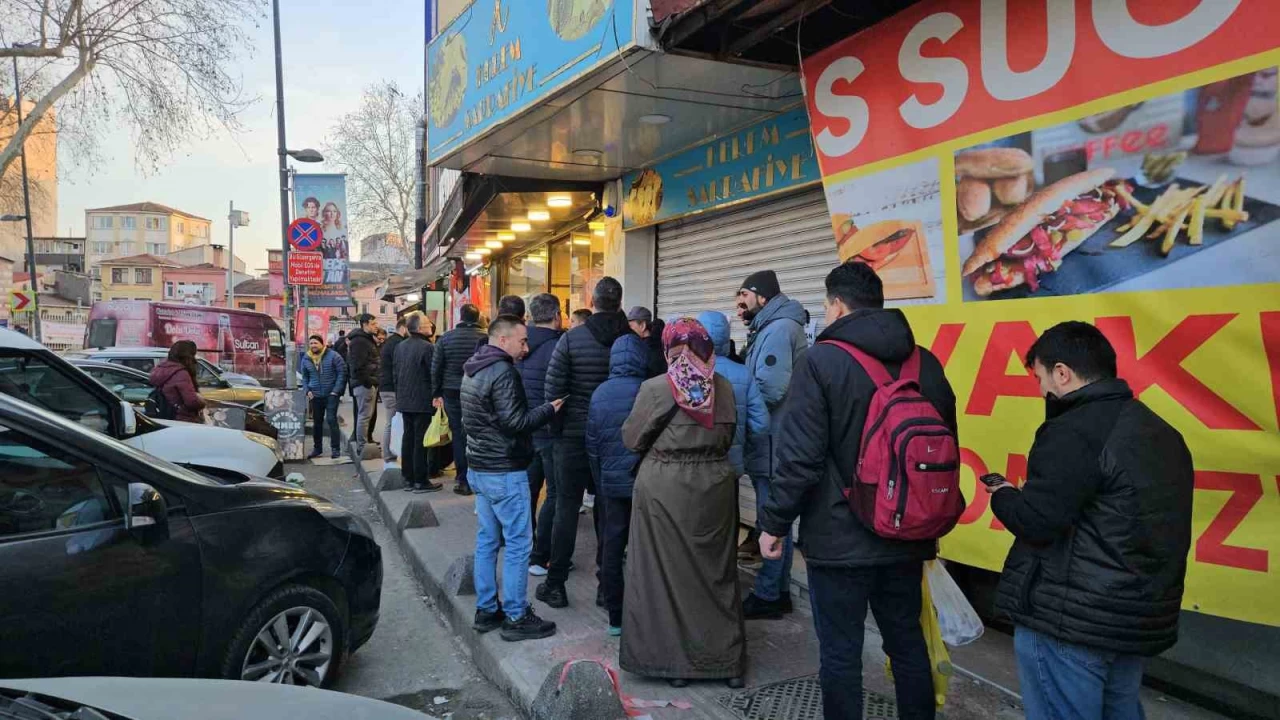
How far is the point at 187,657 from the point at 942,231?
151 inches

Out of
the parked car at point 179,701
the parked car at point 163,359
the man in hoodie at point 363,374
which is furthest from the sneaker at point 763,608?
the parked car at point 163,359

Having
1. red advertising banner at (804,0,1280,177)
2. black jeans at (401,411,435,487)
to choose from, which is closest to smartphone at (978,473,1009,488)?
red advertising banner at (804,0,1280,177)

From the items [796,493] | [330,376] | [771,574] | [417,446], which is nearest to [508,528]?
[771,574]

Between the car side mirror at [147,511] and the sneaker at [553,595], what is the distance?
2360 mm

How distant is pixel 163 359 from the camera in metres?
10.6

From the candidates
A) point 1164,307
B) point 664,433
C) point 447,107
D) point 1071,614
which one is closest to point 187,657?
point 664,433

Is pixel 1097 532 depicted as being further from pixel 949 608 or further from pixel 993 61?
pixel 993 61

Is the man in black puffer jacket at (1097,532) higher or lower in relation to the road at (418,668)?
higher

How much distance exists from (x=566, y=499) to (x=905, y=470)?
2.72 m

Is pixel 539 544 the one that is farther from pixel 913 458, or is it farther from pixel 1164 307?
pixel 1164 307

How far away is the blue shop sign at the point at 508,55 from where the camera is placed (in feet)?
15.8

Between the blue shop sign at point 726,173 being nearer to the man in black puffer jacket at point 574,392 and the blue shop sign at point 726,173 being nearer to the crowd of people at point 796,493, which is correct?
the crowd of people at point 796,493

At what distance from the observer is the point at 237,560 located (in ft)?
10.8

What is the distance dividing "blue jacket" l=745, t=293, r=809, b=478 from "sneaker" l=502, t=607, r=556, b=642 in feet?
4.84
